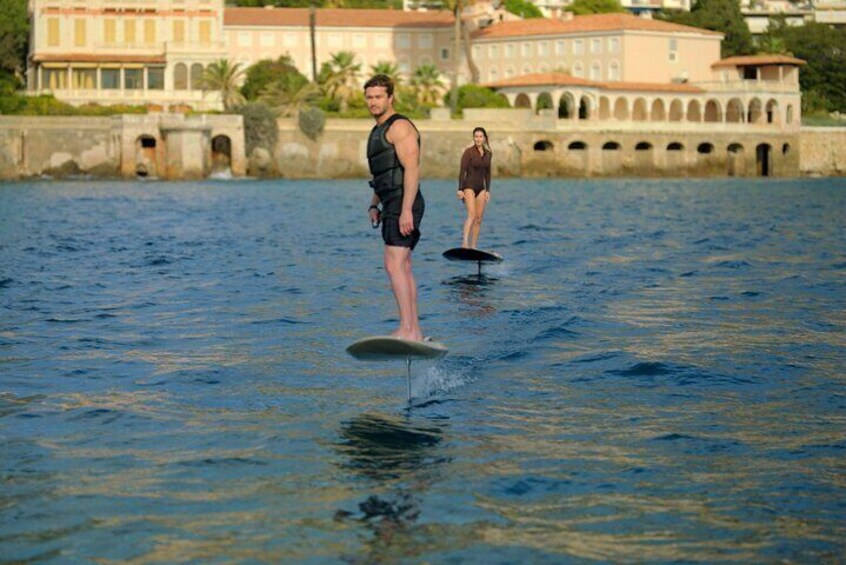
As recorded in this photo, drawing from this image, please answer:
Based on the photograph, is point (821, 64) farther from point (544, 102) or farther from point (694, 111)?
point (544, 102)

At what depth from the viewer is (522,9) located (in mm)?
136875

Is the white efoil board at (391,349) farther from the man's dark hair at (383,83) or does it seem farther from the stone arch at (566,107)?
the stone arch at (566,107)

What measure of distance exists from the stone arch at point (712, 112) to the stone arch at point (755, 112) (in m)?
2.18

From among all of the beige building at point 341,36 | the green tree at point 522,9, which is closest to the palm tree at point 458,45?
the beige building at point 341,36

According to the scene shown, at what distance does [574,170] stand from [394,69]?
1679cm

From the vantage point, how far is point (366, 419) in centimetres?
978

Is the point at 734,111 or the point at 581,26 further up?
the point at 581,26

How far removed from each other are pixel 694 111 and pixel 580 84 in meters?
10.9

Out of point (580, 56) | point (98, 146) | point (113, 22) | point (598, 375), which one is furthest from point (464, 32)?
point (598, 375)

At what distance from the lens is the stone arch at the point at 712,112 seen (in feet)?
340

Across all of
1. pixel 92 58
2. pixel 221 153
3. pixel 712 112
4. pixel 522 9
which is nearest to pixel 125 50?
pixel 92 58

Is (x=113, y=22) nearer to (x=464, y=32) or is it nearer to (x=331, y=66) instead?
(x=331, y=66)

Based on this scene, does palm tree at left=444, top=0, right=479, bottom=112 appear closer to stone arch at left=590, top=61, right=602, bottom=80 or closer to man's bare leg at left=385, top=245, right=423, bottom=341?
stone arch at left=590, top=61, right=602, bottom=80

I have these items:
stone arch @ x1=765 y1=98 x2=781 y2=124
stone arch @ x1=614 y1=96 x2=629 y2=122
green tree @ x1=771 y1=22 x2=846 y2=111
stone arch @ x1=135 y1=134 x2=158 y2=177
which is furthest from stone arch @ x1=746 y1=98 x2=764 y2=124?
stone arch @ x1=135 y1=134 x2=158 y2=177
